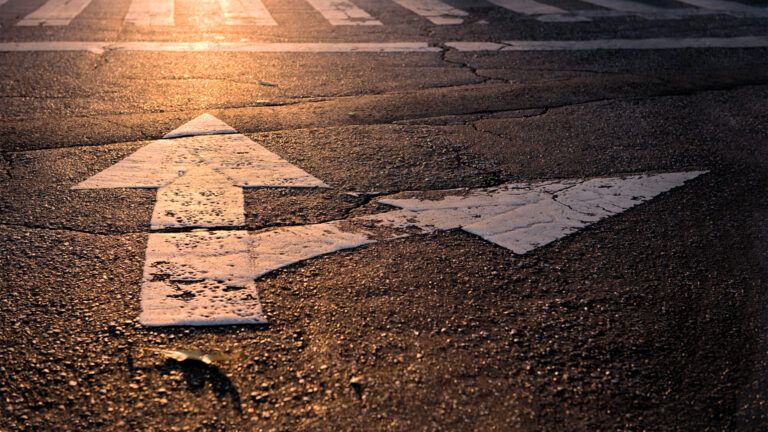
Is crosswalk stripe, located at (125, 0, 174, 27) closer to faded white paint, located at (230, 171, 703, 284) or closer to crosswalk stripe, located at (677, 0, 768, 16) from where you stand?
faded white paint, located at (230, 171, 703, 284)

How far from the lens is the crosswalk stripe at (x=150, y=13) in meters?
8.40

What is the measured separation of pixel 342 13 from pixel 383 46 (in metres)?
2.08

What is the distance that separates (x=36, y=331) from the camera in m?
2.55

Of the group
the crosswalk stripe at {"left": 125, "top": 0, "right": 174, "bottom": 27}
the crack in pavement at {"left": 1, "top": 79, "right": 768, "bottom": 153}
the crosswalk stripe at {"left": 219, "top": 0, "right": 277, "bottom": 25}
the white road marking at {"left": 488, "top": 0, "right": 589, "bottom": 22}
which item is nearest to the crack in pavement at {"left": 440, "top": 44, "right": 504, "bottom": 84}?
the crack in pavement at {"left": 1, "top": 79, "right": 768, "bottom": 153}

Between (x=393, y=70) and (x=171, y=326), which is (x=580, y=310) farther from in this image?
(x=393, y=70)

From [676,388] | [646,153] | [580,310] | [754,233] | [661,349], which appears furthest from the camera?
[646,153]

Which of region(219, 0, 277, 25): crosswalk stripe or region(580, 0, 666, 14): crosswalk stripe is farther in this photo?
region(580, 0, 666, 14): crosswalk stripe

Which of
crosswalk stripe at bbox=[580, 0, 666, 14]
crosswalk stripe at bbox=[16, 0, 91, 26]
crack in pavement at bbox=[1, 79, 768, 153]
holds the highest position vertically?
crosswalk stripe at bbox=[580, 0, 666, 14]

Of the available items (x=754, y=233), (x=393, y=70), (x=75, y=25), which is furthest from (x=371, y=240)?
(x=75, y=25)

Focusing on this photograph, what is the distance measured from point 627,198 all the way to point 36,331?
2.54 meters

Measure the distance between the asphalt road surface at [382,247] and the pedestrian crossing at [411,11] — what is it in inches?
84.0

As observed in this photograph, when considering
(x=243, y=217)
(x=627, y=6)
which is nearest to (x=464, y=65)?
(x=243, y=217)

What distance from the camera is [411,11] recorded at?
30.6ft

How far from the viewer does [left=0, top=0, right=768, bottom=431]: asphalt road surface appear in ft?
7.48
